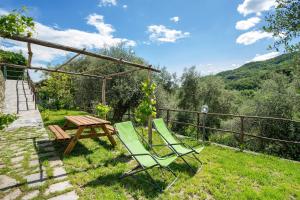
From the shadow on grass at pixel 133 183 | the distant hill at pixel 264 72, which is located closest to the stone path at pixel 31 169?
the shadow on grass at pixel 133 183

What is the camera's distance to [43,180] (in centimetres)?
354

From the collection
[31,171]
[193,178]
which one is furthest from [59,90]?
[193,178]

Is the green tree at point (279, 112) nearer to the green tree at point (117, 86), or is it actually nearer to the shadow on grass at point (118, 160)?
the green tree at point (117, 86)

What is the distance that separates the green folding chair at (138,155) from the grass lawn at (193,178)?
0.70 feet

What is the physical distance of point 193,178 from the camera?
391 cm

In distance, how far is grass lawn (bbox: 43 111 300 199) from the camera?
3.34m

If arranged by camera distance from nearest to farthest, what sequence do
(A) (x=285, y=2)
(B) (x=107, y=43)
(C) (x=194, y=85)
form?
(A) (x=285, y=2) < (B) (x=107, y=43) < (C) (x=194, y=85)

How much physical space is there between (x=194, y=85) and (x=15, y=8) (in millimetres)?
18889

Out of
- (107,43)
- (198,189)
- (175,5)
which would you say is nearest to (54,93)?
(107,43)

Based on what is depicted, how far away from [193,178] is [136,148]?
48.8 inches

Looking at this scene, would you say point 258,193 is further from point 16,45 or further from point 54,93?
point 54,93

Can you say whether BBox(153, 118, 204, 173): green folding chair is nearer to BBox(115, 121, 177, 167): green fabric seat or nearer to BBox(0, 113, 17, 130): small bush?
BBox(115, 121, 177, 167): green fabric seat

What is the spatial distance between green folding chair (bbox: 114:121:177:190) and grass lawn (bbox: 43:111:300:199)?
212 mm

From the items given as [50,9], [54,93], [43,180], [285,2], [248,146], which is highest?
[50,9]
